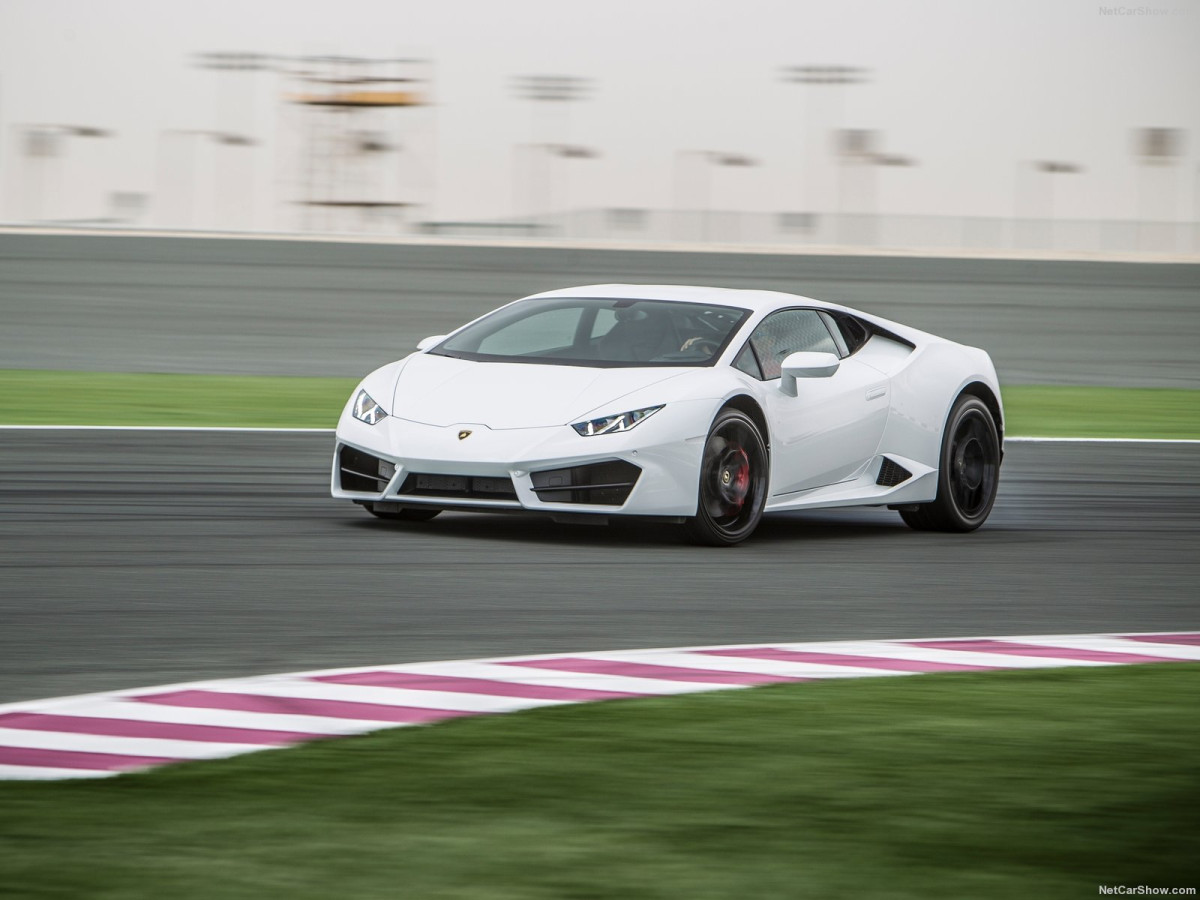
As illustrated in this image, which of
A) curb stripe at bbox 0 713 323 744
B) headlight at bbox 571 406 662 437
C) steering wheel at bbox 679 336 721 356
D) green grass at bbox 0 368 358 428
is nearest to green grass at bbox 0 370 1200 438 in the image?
green grass at bbox 0 368 358 428

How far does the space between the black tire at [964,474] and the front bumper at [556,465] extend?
1847 mm

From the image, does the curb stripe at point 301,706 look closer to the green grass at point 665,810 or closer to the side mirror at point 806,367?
the green grass at point 665,810

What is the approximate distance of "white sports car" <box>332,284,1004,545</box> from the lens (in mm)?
8641

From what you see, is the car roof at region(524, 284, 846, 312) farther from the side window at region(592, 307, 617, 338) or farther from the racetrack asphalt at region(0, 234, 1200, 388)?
the racetrack asphalt at region(0, 234, 1200, 388)

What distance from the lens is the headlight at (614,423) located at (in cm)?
864

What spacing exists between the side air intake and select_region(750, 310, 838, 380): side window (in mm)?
610

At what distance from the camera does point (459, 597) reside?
7.47 meters

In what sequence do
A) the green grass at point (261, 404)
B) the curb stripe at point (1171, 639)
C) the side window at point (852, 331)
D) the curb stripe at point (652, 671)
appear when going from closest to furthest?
the curb stripe at point (652, 671) < the curb stripe at point (1171, 639) < the side window at point (852, 331) < the green grass at point (261, 404)

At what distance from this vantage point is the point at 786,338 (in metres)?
9.69

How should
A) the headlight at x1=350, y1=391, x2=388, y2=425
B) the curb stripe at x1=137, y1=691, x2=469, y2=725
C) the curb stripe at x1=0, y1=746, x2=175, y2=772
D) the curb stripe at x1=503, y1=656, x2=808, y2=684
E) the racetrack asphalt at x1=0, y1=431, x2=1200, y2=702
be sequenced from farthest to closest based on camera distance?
the headlight at x1=350, y1=391, x2=388, y2=425 → the racetrack asphalt at x1=0, y1=431, x2=1200, y2=702 → the curb stripe at x1=503, y1=656, x2=808, y2=684 → the curb stripe at x1=137, y1=691, x2=469, y2=725 → the curb stripe at x1=0, y1=746, x2=175, y2=772

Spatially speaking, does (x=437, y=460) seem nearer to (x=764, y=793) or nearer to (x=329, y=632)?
(x=329, y=632)

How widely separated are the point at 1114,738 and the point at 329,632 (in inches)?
105

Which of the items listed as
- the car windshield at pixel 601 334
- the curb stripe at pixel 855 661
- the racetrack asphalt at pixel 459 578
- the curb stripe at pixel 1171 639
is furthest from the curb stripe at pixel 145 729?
the car windshield at pixel 601 334

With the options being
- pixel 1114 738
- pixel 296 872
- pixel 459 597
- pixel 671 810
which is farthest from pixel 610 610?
pixel 296 872
